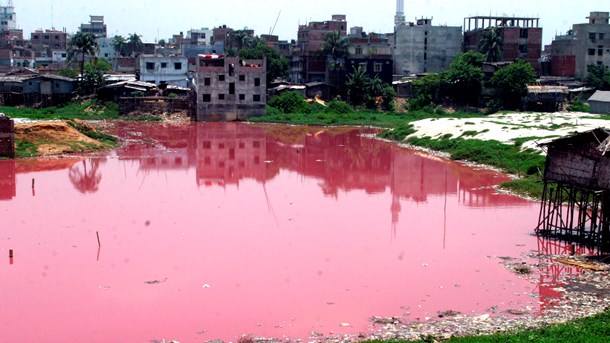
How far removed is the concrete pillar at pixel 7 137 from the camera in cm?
3784

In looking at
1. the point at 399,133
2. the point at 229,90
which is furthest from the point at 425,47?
the point at 399,133

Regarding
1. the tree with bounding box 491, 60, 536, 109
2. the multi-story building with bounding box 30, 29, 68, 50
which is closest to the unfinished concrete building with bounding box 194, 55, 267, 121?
the tree with bounding box 491, 60, 536, 109

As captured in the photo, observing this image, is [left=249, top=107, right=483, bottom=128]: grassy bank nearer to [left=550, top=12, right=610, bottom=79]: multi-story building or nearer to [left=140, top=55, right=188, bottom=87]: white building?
[left=140, top=55, right=188, bottom=87]: white building

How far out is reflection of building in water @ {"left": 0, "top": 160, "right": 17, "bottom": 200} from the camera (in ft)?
97.5

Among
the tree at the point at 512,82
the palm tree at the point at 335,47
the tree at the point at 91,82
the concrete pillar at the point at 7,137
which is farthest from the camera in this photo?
the palm tree at the point at 335,47

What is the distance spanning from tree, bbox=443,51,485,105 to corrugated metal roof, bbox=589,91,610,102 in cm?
938

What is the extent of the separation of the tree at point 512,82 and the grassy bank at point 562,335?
50079 millimetres

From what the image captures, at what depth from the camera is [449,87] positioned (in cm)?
6694

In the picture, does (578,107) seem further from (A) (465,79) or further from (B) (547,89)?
(A) (465,79)

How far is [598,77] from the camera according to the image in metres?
67.9

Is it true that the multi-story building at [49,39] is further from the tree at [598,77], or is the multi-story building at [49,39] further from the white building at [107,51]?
the tree at [598,77]

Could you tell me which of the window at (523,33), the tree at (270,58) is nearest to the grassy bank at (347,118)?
the tree at (270,58)

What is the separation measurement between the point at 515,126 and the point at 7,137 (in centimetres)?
2813

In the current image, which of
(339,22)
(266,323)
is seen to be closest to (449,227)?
(266,323)
